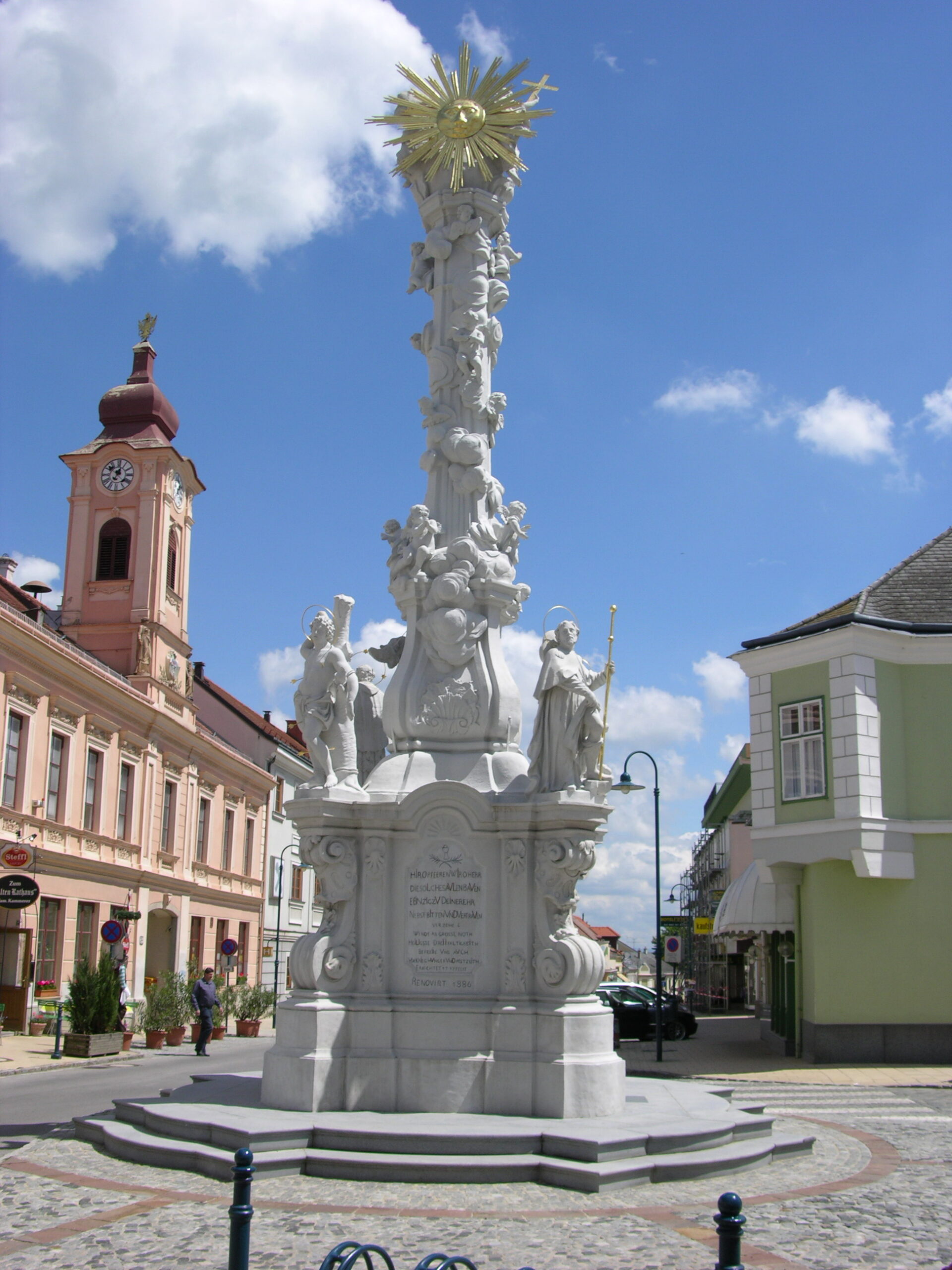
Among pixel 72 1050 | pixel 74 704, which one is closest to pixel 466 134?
pixel 72 1050

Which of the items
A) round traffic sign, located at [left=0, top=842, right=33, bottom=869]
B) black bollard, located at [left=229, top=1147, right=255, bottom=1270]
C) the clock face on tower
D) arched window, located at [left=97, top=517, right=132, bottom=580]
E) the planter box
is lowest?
the planter box

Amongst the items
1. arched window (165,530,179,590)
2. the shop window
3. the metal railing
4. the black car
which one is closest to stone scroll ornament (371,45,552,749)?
the metal railing

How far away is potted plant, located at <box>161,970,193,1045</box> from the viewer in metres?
25.5

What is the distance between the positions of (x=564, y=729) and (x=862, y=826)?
11.3 m

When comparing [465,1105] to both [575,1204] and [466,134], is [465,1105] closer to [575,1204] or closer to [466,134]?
[575,1204]

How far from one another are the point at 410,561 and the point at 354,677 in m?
1.48

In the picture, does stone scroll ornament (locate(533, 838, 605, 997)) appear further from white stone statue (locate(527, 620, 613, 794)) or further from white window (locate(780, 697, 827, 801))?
white window (locate(780, 697, 827, 801))

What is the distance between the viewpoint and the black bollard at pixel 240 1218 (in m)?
4.88

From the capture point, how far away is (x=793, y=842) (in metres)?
22.0

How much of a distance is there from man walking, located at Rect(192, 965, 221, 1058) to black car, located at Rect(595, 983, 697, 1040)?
9.35 meters

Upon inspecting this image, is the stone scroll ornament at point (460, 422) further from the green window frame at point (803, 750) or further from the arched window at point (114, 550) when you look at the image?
the arched window at point (114, 550)

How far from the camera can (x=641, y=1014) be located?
2888 centimetres

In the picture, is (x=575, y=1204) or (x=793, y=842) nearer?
(x=575, y=1204)

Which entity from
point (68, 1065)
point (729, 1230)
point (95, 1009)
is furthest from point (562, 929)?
point (95, 1009)
